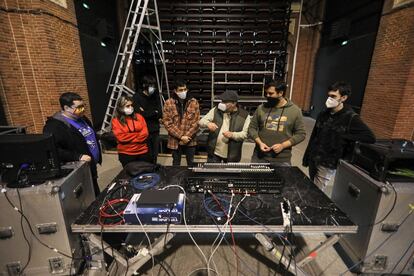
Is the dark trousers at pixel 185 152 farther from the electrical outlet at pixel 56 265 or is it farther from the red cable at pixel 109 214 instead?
the electrical outlet at pixel 56 265

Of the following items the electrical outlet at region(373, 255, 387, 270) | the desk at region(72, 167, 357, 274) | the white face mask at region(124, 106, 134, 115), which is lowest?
the electrical outlet at region(373, 255, 387, 270)

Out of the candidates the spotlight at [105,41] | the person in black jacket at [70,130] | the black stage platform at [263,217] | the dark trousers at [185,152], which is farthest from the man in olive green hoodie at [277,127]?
the spotlight at [105,41]

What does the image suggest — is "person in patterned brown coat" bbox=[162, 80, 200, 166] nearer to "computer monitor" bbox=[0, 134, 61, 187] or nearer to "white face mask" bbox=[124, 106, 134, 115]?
"white face mask" bbox=[124, 106, 134, 115]

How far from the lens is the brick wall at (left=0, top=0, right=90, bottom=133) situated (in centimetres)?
330

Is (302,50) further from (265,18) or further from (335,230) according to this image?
(335,230)

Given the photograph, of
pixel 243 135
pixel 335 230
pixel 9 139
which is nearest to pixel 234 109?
pixel 243 135

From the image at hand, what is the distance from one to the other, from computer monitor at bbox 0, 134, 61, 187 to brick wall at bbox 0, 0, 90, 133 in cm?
273

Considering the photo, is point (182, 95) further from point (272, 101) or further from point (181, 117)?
point (272, 101)

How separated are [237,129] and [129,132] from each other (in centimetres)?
120

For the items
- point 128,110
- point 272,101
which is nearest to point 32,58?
point 128,110

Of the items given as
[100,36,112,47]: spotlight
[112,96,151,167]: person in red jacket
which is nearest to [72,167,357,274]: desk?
[112,96,151,167]: person in red jacket

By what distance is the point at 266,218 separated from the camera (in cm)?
131

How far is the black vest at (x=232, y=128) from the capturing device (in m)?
2.25

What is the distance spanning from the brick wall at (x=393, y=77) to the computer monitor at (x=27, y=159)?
5.63 m
